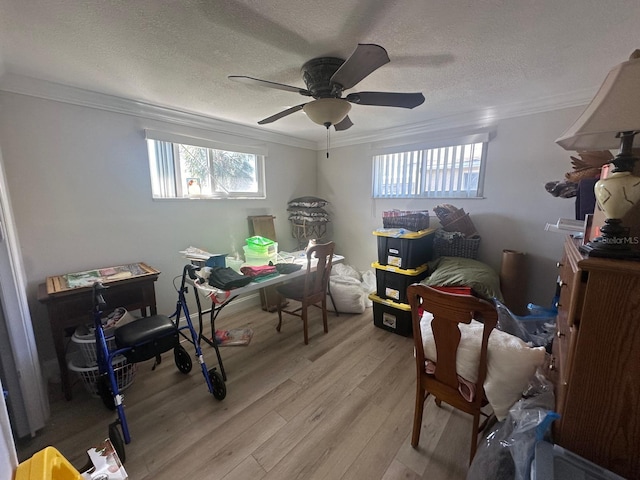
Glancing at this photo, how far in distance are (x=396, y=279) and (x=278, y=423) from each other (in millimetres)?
1666

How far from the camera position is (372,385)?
197 cm

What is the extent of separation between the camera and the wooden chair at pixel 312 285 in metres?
2.46

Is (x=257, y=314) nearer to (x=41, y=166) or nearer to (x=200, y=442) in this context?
(x=200, y=442)

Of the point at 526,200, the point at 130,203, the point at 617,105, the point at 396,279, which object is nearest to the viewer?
the point at 617,105

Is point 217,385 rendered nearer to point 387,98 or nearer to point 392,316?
point 392,316

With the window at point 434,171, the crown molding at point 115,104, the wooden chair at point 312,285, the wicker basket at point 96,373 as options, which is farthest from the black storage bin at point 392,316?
the crown molding at point 115,104

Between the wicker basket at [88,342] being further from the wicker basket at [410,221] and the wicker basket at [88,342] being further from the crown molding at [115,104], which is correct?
the wicker basket at [410,221]

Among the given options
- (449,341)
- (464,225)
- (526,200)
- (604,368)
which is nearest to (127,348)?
(449,341)

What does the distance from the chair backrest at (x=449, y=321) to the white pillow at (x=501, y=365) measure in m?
0.04

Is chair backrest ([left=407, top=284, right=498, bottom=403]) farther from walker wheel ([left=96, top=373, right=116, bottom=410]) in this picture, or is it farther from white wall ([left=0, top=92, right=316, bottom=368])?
white wall ([left=0, top=92, right=316, bottom=368])

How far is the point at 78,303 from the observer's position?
1.86 metres

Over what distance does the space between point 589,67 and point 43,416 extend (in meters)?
4.21

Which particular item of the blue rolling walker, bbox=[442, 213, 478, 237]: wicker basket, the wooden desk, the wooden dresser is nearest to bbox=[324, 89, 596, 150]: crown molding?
bbox=[442, 213, 478, 237]: wicker basket

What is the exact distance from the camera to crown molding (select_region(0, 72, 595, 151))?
1900 mm
